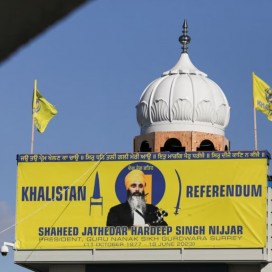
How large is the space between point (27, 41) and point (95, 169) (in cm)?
3392

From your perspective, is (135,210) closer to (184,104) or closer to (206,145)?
(206,145)

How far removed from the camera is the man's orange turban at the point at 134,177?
34.7 meters

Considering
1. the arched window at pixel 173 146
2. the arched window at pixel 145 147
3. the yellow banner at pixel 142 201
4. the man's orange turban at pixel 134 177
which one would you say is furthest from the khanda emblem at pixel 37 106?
the arched window at pixel 173 146

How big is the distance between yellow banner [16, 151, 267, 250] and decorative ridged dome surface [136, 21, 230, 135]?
2811 mm

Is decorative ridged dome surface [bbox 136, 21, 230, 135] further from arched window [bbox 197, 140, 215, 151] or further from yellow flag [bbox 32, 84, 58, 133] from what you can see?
yellow flag [bbox 32, 84, 58, 133]

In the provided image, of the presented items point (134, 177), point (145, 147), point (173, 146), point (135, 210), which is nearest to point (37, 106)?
point (145, 147)

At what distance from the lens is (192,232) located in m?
33.9

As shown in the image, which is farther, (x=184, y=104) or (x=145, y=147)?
(x=145, y=147)

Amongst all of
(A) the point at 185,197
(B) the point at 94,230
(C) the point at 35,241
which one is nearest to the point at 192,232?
(A) the point at 185,197

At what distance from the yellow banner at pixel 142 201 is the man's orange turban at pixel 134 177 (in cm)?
3

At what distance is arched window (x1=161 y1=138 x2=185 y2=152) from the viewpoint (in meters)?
37.4

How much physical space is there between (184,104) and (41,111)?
17.2ft

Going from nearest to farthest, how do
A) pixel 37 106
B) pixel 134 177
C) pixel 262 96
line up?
pixel 134 177
pixel 262 96
pixel 37 106

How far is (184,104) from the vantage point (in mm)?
36844
